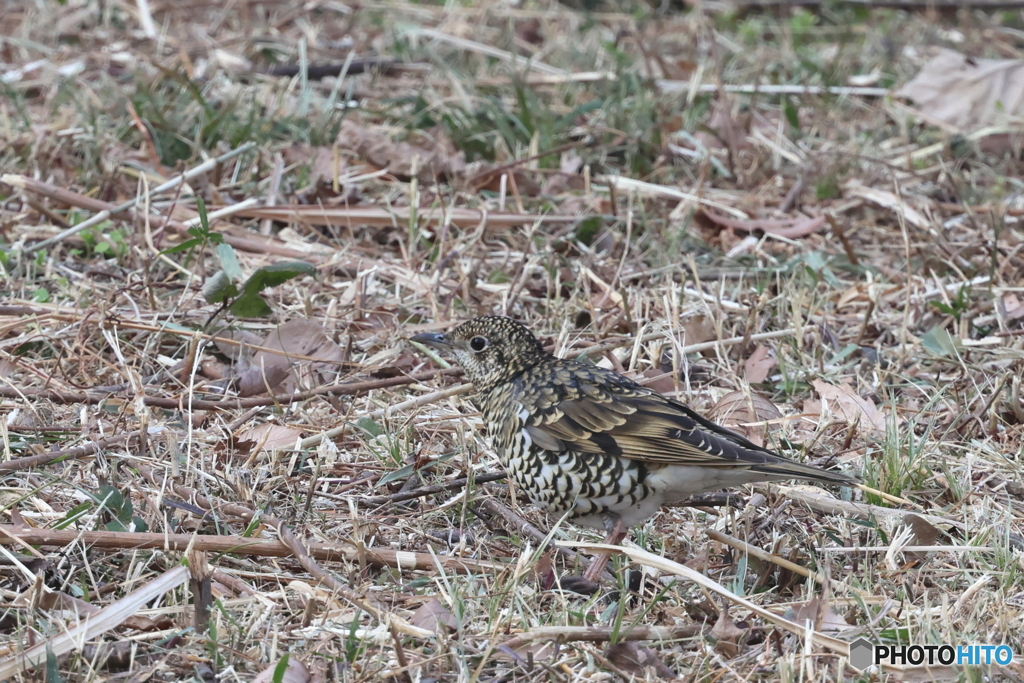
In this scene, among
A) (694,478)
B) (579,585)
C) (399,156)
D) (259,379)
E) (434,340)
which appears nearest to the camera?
(579,585)

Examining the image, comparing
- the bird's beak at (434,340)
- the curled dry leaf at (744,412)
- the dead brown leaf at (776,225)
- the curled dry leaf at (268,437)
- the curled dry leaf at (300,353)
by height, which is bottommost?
the dead brown leaf at (776,225)

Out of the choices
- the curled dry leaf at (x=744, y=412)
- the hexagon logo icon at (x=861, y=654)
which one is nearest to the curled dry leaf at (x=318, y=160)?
the curled dry leaf at (x=744, y=412)

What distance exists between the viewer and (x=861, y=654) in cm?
323

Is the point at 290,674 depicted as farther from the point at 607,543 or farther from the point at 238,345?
the point at 238,345

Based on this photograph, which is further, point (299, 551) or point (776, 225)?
point (776, 225)

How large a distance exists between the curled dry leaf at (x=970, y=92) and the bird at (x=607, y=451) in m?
4.84

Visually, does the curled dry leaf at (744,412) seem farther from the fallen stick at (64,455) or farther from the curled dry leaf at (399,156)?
the curled dry leaf at (399,156)

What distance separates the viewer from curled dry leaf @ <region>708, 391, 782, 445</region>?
15.6 feet

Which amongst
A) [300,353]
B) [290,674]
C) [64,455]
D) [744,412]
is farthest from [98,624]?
[744,412]

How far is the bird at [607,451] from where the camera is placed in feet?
12.4

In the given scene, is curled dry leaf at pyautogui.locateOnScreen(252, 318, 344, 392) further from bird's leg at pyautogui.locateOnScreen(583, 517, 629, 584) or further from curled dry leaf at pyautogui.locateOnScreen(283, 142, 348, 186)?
bird's leg at pyautogui.locateOnScreen(583, 517, 629, 584)

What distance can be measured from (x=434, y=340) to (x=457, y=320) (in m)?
0.85

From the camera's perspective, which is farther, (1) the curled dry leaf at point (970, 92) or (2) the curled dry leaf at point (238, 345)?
(1) the curled dry leaf at point (970, 92)

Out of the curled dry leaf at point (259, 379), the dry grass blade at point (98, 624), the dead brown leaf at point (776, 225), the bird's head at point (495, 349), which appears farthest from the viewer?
the dead brown leaf at point (776, 225)
